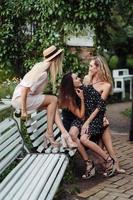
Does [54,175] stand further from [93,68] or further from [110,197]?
[93,68]

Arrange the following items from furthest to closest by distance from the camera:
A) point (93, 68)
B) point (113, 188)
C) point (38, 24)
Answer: point (38, 24), point (93, 68), point (113, 188)

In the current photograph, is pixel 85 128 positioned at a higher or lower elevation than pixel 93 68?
lower

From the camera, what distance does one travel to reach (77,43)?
10578 millimetres

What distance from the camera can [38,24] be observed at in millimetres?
9750

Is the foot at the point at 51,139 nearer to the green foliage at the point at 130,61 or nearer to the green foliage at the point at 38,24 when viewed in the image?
the green foliage at the point at 38,24

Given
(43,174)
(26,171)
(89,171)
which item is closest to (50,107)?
(89,171)

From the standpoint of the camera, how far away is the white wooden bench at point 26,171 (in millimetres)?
4098

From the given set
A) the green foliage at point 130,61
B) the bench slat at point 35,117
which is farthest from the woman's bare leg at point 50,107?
the green foliage at point 130,61

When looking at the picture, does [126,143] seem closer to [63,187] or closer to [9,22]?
[63,187]

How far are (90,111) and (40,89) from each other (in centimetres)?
69

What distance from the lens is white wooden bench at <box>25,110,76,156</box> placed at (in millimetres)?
5730

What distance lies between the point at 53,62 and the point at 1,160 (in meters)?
1.72

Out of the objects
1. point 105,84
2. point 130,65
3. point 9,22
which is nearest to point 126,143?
point 105,84

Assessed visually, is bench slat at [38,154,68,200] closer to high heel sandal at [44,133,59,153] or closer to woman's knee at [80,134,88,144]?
high heel sandal at [44,133,59,153]
